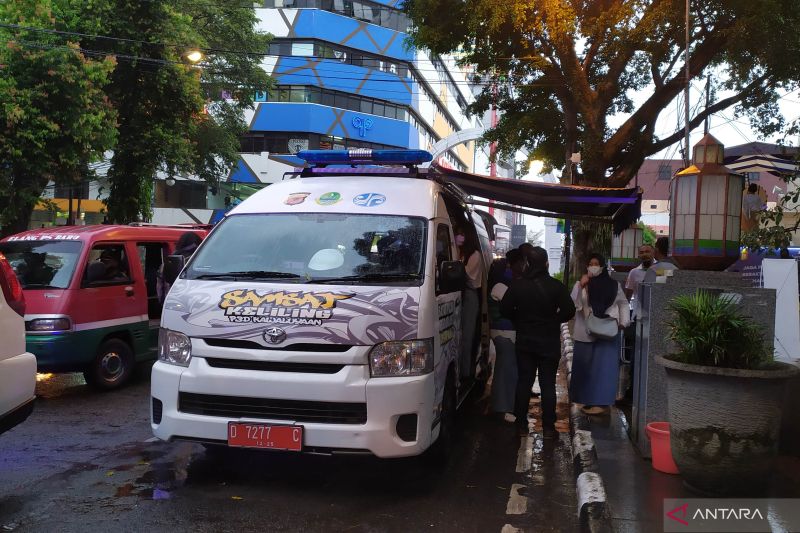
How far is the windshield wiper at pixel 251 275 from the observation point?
16.9 feet

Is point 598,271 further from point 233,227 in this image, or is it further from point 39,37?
point 39,37

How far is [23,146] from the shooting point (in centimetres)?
1630

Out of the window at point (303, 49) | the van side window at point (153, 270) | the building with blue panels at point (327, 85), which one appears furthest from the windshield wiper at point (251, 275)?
the window at point (303, 49)

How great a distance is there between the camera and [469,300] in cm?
762

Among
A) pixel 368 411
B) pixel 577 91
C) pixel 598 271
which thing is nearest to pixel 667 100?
pixel 577 91

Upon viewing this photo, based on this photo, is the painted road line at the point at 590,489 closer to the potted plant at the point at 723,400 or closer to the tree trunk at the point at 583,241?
the potted plant at the point at 723,400

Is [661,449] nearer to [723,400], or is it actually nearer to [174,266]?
[723,400]

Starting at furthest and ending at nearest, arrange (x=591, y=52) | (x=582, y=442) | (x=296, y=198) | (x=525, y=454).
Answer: (x=591, y=52) < (x=525, y=454) < (x=582, y=442) < (x=296, y=198)

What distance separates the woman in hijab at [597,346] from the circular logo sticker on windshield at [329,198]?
3080mm

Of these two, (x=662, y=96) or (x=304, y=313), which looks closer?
(x=304, y=313)

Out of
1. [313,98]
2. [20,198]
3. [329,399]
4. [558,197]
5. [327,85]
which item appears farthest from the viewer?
[327,85]

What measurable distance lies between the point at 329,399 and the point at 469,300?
11.0ft

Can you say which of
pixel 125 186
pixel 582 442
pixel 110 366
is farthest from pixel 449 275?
pixel 125 186

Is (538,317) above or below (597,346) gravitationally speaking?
above
